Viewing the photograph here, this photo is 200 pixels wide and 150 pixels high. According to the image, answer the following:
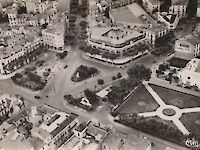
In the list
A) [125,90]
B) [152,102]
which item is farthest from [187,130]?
[125,90]

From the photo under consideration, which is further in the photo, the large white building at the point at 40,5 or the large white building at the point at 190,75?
the large white building at the point at 40,5

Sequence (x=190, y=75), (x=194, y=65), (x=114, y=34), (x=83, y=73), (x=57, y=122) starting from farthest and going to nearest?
(x=114, y=34) < (x=83, y=73) < (x=194, y=65) < (x=190, y=75) < (x=57, y=122)

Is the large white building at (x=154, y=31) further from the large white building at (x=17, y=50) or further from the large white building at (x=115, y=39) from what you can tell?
the large white building at (x=17, y=50)

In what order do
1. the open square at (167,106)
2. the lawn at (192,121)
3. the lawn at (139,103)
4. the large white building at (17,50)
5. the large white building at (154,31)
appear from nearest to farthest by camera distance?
the lawn at (192,121) < the open square at (167,106) < the lawn at (139,103) < the large white building at (17,50) < the large white building at (154,31)

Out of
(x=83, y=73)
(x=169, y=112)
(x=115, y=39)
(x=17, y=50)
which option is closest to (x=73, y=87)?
(x=83, y=73)

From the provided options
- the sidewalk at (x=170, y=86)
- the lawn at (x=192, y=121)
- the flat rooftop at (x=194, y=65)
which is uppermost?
the flat rooftop at (x=194, y=65)

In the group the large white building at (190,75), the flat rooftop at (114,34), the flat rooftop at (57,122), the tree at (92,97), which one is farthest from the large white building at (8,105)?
the large white building at (190,75)

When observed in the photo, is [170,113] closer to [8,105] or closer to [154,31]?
[154,31]

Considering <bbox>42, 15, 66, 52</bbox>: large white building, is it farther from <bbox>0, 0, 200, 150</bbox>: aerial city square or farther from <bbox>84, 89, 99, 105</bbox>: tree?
<bbox>84, 89, 99, 105</bbox>: tree

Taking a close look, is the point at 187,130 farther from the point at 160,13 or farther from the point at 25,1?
the point at 25,1
